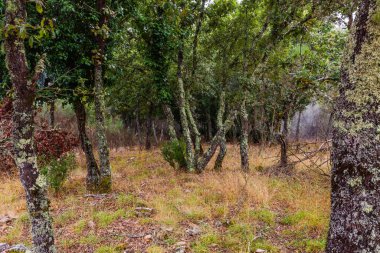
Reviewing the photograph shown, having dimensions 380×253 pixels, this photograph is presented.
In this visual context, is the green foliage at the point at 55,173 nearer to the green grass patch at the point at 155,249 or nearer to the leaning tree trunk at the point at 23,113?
the green grass patch at the point at 155,249

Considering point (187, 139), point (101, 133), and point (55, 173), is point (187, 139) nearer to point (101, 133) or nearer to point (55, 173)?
point (101, 133)

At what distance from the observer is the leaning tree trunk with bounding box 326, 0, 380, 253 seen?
1827mm

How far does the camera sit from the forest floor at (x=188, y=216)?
465cm

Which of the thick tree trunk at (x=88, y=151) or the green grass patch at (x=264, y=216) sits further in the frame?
the thick tree trunk at (x=88, y=151)

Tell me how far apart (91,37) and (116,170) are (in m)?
5.60

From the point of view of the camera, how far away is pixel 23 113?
2.83m

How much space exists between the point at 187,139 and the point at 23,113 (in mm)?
7132

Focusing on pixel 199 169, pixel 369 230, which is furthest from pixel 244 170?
pixel 369 230

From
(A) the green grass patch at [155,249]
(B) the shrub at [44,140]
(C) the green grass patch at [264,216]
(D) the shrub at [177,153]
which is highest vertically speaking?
(B) the shrub at [44,140]

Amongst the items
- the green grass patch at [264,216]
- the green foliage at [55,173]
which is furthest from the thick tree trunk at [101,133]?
the green grass patch at [264,216]

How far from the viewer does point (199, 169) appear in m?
9.73

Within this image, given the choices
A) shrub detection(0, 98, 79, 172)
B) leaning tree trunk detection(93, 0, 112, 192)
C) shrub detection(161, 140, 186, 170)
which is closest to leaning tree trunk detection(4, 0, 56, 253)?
leaning tree trunk detection(93, 0, 112, 192)

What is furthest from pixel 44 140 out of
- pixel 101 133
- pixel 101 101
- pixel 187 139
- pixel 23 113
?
pixel 23 113

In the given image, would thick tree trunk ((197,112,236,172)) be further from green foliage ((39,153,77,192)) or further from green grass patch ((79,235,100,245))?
green grass patch ((79,235,100,245))
